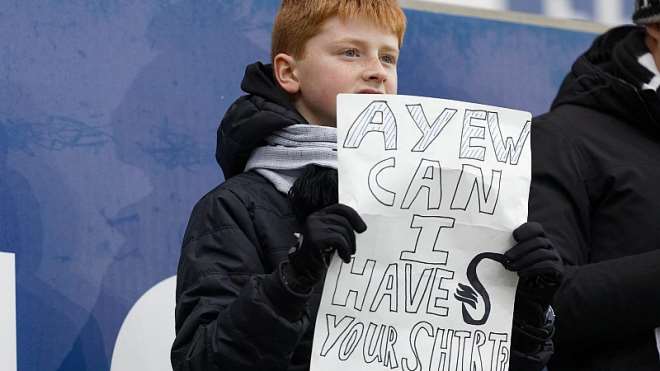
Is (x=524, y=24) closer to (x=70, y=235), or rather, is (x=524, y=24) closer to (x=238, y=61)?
(x=238, y=61)

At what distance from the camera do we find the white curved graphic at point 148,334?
3.01 metres

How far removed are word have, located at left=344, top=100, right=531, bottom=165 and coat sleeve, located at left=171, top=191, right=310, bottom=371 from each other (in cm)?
26

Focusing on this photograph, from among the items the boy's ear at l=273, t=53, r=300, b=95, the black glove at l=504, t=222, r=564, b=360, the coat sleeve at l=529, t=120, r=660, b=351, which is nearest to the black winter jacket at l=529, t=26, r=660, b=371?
the coat sleeve at l=529, t=120, r=660, b=351

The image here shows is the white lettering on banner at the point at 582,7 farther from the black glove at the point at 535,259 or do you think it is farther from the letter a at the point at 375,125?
the black glove at the point at 535,259

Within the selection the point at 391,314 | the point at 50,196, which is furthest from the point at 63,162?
the point at 391,314

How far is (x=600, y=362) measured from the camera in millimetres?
2779

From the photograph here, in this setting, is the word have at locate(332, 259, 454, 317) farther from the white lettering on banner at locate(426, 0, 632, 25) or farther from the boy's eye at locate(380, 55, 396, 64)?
the white lettering on banner at locate(426, 0, 632, 25)

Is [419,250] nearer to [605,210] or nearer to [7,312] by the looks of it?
[605,210]

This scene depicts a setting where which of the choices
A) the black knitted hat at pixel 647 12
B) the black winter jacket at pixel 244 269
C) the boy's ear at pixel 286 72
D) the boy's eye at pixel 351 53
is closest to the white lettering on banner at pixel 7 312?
the black winter jacket at pixel 244 269

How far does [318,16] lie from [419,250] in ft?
1.77

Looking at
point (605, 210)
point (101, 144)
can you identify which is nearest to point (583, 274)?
point (605, 210)

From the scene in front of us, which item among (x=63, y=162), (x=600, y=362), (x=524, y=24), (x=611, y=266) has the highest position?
(x=524, y=24)

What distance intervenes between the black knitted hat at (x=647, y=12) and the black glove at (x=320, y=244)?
1.19 m

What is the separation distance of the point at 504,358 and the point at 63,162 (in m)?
1.15
